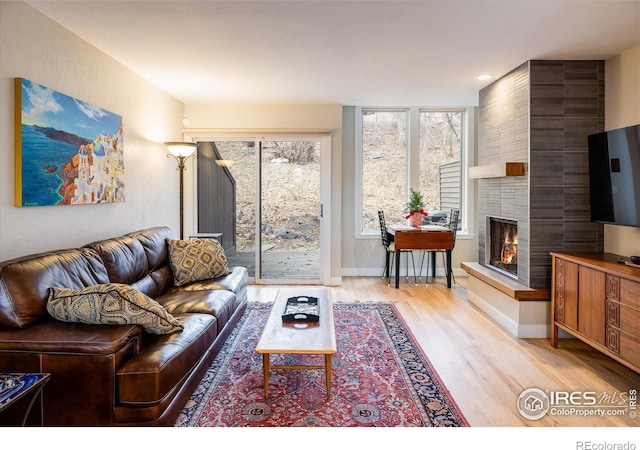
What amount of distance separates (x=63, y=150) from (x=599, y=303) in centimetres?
380

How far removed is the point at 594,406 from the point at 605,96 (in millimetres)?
2608

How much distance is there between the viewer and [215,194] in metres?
5.60

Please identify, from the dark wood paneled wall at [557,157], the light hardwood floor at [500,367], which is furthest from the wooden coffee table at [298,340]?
the dark wood paneled wall at [557,157]

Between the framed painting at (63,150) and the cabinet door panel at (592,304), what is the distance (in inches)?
146

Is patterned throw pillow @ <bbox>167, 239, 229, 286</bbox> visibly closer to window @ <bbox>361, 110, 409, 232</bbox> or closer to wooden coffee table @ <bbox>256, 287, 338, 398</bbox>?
wooden coffee table @ <bbox>256, 287, 338, 398</bbox>

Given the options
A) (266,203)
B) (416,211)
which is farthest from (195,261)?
(416,211)

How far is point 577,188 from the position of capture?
3.56 metres

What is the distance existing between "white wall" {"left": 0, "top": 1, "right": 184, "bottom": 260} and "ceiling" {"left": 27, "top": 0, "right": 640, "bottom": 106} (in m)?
0.13

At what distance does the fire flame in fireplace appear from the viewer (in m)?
3.99

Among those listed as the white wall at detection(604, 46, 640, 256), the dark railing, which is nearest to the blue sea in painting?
the dark railing

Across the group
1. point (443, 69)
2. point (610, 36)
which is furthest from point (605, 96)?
point (443, 69)

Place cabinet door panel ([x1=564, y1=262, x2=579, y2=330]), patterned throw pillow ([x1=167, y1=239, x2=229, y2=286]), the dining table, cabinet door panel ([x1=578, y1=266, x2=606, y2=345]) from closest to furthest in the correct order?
cabinet door panel ([x1=578, y1=266, x2=606, y2=345]) < cabinet door panel ([x1=564, y1=262, x2=579, y2=330]) < patterned throw pillow ([x1=167, y1=239, x2=229, y2=286]) < the dining table

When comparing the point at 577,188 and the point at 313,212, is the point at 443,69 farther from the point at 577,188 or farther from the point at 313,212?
the point at 313,212

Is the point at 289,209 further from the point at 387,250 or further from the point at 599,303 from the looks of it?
the point at 599,303
